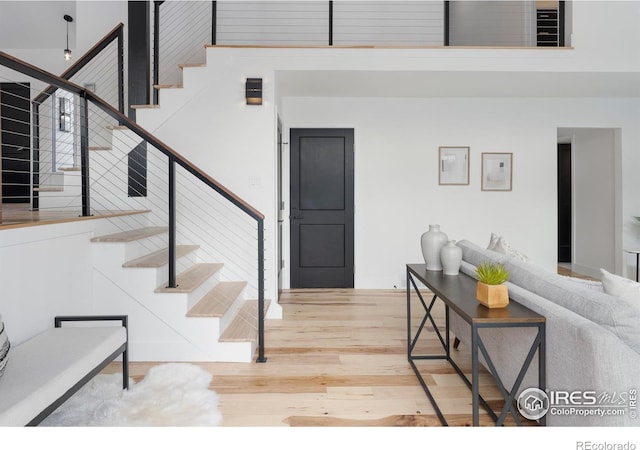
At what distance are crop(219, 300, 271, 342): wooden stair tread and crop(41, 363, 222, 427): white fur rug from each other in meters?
0.37

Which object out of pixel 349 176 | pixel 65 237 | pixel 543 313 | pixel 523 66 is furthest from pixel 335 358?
pixel 523 66

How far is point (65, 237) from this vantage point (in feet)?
8.75

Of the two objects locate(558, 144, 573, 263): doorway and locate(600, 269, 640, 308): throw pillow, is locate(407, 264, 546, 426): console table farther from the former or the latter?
locate(558, 144, 573, 263): doorway

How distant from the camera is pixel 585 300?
1802 mm

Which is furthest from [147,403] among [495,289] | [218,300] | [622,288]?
[622,288]

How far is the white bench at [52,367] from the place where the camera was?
1.52m

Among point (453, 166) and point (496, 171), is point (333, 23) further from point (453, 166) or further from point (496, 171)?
point (496, 171)

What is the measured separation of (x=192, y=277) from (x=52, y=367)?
174 cm

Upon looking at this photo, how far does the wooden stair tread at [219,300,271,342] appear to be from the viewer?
120 inches

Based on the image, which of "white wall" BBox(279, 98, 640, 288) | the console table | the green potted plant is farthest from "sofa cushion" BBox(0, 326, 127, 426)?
"white wall" BBox(279, 98, 640, 288)

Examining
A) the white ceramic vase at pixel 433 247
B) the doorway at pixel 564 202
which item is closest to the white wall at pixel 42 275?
the white ceramic vase at pixel 433 247

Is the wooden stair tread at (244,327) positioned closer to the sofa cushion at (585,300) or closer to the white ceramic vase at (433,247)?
the white ceramic vase at (433,247)
